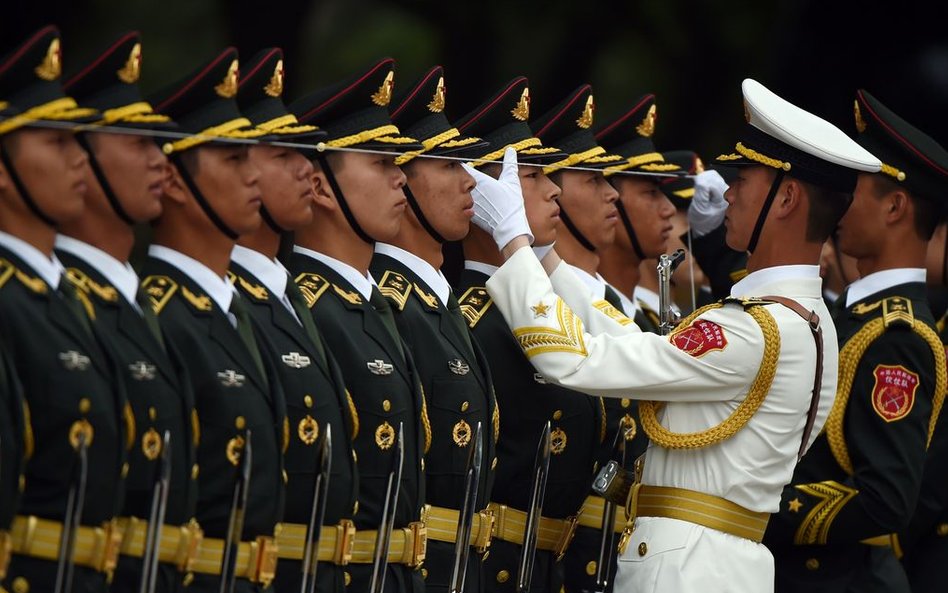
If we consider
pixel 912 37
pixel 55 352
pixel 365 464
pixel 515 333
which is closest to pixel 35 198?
pixel 55 352

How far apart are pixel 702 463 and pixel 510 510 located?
96cm

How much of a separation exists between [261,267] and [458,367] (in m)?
0.96

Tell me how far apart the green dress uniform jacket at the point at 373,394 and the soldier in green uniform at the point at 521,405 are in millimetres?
799

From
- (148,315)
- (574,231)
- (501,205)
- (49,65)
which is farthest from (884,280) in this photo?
(49,65)

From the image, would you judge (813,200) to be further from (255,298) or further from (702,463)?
(255,298)

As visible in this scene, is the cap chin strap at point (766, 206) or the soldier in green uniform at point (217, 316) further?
the cap chin strap at point (766, 206)

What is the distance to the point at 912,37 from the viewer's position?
14.8 metres

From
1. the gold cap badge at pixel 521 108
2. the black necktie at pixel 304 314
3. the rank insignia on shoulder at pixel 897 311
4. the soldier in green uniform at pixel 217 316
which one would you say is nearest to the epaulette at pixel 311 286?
the black necktie at pixel 304 314

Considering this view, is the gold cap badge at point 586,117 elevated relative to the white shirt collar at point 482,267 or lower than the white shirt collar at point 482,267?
elevated

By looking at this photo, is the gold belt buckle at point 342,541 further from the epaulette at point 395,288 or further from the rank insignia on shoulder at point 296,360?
the epaulette at point 395,288

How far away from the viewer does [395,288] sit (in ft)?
22.1

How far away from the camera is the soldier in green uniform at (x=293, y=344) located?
5914 millimetres

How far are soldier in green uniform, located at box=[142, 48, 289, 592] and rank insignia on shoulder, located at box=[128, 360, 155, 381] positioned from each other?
0.23 meters

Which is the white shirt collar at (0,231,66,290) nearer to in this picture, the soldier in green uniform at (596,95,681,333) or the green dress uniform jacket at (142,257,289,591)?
the green dress uniform jacket at (142,257,289,591)
